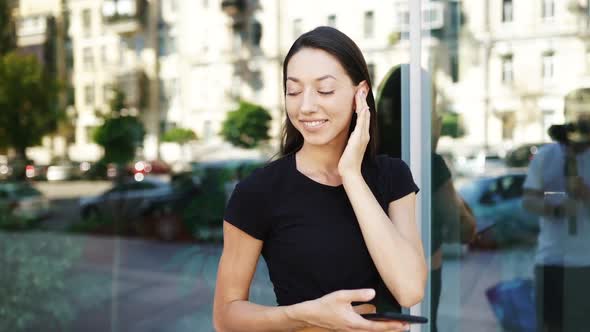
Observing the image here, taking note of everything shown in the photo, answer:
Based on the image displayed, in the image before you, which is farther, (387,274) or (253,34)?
(253,34)

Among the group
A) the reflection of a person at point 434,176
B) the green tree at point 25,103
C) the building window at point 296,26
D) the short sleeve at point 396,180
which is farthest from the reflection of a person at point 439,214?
the green tree at point 25,103

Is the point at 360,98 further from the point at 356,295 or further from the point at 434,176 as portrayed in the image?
the point at 434,176

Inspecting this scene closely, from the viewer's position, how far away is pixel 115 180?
4.41 meters

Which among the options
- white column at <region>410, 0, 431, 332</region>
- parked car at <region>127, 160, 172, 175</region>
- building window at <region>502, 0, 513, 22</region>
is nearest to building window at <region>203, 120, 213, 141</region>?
parked car at <region>127, 160, 172, 175</region>

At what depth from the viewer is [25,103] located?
14.2 feet

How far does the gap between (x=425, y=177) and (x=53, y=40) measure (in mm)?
3643

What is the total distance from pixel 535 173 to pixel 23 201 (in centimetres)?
344

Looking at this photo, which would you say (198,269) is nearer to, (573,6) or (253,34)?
(253,34)

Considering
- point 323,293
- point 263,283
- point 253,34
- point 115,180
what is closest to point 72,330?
point 115,180

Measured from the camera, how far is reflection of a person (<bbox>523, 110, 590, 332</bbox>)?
222cm

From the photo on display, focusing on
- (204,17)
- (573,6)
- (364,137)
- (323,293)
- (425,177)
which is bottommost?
(323,293)

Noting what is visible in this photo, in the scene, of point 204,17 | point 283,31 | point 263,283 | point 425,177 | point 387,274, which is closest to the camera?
point 387,274

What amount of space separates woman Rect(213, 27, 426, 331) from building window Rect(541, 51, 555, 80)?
1.91m

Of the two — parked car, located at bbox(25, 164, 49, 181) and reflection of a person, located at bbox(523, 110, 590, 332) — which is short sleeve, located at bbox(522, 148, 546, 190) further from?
parked car, located at bbox(25, 164, 49, 181)
